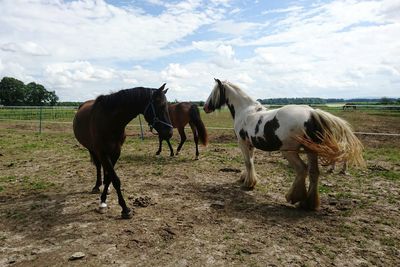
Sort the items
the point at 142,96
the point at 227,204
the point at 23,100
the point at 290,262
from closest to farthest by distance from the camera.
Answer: the point at 290,262, the point at 142,96, the point at 227,204, the point at 23,100

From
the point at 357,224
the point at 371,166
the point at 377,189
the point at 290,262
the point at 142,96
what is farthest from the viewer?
the point at 371,166

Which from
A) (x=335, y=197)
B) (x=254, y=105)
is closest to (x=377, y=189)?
(x=335, y=197)

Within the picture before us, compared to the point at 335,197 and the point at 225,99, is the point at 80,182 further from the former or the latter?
the point at 335,197

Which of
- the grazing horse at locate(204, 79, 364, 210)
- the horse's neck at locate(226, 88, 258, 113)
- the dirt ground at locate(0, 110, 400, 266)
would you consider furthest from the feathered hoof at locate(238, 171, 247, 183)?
the horse's neck at locate(226, 88, 258, 113)

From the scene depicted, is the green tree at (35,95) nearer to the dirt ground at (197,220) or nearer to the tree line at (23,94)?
the tree line at (23,94)

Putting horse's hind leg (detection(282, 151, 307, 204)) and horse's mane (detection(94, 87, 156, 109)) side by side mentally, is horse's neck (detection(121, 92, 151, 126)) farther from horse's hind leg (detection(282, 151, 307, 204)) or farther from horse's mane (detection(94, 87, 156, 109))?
horse's hind leg (detection(282, 151, 307, 204))

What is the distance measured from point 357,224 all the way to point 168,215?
2.52m

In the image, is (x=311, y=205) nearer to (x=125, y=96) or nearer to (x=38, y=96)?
(x=125, y=96)

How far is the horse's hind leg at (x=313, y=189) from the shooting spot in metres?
4.49

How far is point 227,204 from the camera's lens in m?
4.89

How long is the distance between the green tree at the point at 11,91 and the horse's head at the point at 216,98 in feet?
230

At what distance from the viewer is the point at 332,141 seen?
13.5ft

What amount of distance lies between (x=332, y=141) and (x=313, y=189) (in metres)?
0.80

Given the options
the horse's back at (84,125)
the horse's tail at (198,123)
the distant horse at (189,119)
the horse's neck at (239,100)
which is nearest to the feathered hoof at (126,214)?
the horse's back at (84,125)
